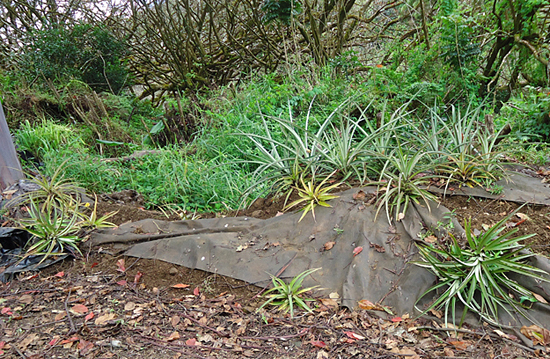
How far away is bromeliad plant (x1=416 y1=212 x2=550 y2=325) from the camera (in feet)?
5.87

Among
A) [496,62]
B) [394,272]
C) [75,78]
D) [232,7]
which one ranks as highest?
[232,7]

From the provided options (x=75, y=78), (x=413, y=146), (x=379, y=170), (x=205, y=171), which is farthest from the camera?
(x=75, y=78)

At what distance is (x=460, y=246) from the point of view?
2.00m

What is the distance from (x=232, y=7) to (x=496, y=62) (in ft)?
15.3

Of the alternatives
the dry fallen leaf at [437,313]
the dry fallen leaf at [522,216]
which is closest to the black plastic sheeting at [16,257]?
the dry fallen leaf at [437,313]

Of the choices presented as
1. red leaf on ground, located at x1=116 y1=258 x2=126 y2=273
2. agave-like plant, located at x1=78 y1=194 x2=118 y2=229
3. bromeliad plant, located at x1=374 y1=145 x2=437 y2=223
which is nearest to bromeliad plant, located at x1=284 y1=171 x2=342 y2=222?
bromeliad plant, located at x1=374 y1=145 x2=437 y2=223

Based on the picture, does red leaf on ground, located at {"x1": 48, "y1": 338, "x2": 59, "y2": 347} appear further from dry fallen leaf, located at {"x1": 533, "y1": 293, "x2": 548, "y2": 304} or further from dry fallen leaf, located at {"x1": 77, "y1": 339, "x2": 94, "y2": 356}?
dry fallen leaf, located at {"x1": 533, "y1": 293, "x2": 548, "y2": 304}

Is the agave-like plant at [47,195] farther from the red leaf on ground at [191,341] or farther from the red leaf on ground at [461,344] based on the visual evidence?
the red leaf on ground at [461,344]

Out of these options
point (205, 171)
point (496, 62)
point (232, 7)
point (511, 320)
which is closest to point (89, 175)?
point (205, 171)

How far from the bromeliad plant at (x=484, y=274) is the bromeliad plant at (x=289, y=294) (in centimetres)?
66

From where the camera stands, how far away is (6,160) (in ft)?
10.6

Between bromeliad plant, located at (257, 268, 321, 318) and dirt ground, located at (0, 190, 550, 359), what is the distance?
0.06m

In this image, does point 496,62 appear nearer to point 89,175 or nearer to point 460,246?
point 460,246

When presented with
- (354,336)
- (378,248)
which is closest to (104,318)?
(354,336)
